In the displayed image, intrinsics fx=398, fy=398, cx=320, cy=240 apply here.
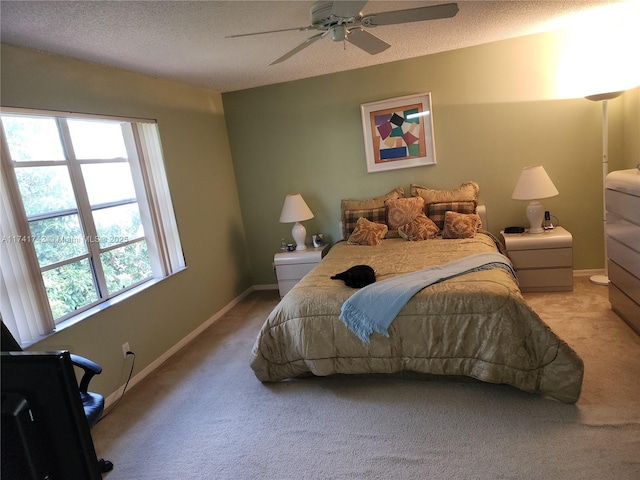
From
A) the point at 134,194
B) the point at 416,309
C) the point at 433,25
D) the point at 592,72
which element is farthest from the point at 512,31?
the point at 134,194

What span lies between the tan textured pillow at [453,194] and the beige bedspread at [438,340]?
1.37m

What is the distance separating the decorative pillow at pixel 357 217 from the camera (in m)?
4.09

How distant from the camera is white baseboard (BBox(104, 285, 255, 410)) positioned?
9.04 feet

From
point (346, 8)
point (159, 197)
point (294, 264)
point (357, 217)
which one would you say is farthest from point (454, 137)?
point (159, 197)

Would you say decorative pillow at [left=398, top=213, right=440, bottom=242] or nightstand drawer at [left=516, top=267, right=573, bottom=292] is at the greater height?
decorative pillow at [left=398, top=213, right=440, bottom=242]

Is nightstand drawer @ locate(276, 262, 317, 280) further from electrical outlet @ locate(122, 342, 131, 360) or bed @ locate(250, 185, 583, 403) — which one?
electrical outlet @ locate(122, 342, 131, 360)

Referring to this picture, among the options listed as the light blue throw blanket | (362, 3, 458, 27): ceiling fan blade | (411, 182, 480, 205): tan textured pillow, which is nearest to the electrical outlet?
the light blue throw blanket

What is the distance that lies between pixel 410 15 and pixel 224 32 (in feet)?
3.89

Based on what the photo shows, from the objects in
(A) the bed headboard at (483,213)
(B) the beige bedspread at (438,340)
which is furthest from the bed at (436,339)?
(A) the bed headboard at (483,213)

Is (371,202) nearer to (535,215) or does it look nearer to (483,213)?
(483,213)

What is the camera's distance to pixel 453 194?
3.92 m

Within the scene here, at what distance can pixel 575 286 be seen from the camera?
12.2 ft

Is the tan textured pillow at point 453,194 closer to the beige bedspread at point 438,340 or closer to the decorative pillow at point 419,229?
the decorative pillow at point 419,229

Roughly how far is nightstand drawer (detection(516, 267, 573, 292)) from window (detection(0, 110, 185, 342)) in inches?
125
